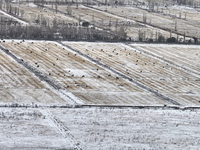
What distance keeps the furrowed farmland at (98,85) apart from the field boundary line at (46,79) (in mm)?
139

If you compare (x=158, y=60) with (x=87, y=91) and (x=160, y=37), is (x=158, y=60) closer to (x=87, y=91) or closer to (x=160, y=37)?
(x=160, y=37)

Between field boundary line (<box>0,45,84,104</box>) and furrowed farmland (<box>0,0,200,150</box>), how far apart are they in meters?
0.14

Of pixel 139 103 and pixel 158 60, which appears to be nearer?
pixel 139 103

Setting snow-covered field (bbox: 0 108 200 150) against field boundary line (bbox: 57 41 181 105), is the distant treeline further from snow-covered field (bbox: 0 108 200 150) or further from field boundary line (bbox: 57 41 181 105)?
snow-covered field (bbox: 0 108 200 150)

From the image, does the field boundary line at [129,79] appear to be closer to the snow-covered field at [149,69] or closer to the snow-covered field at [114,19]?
the snow-covered field at [149,69]

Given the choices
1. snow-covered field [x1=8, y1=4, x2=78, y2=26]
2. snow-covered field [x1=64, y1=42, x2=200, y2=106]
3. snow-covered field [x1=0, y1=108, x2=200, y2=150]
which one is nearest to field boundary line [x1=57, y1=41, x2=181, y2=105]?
snow-covered field [x1=64, y1=42, x2=200, y2=106]

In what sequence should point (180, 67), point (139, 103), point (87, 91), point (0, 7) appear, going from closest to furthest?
point (139, 103) → point (87, 91) → point (180, 67) → point (0, 7)

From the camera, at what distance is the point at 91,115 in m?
61.9

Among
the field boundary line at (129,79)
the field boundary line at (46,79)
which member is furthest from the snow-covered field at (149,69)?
the field boundary line at (46,79)

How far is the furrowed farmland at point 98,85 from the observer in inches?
2164

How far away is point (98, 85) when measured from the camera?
76125 millimetres

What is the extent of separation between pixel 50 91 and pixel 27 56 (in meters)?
22.9

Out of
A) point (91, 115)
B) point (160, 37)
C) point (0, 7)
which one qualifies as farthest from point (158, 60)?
point (0, 7)

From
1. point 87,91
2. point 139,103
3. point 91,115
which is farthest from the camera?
point 87,91
